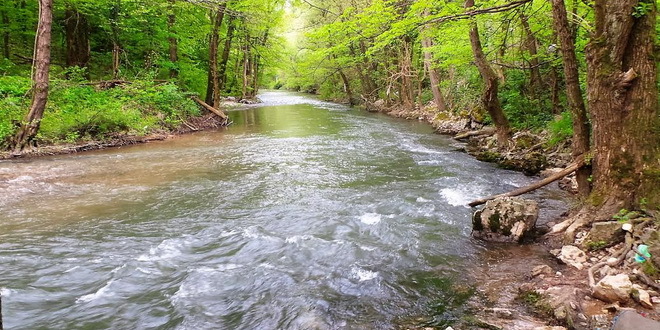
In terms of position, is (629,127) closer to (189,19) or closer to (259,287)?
(259,287)

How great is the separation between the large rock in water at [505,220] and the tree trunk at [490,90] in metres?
6.48

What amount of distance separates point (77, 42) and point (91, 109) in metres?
7.53

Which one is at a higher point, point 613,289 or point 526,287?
point 613,289

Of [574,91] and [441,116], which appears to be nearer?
[574,91]

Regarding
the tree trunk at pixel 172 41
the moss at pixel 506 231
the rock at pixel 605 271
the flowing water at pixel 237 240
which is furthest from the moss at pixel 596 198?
the tree trunk at pixel 172 41

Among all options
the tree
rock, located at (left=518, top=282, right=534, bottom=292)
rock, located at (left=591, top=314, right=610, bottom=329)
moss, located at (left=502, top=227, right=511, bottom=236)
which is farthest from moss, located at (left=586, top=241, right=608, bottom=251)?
rock, located at (left=591, top=314, right=610, bottom=329)

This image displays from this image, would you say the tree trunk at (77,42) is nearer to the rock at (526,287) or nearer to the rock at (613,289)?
the rock at (526,287)

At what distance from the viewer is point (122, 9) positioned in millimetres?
17906

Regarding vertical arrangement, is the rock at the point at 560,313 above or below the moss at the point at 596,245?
below

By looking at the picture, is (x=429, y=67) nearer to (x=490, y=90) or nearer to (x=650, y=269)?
(x=490, y=90)

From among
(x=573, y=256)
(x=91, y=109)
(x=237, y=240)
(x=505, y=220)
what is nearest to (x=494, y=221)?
(x=505, y=220)

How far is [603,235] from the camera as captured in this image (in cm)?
473

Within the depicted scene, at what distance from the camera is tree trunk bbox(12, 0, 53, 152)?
11398mm

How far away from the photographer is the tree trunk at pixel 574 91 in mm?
5844
